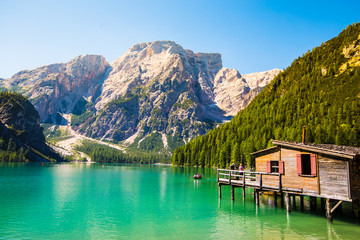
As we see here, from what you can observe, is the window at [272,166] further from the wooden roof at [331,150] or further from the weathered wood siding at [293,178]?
the wooden roof at [331,150]

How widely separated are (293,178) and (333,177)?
531 cm

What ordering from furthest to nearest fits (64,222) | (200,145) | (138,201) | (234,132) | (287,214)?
(200,145) → (234,132) → (138,201) → (287,214) → (64,222)

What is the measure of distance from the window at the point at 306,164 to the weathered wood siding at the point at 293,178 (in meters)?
0.65

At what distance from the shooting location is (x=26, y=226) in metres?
28.6

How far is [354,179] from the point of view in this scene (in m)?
28.9

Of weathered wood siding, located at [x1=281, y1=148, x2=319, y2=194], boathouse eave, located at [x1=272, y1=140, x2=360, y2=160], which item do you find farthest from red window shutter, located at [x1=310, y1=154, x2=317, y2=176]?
boathouse eave, located at [x1=272, y1=140, x2=360, y2=160]

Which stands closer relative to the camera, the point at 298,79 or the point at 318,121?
the point at 318,121

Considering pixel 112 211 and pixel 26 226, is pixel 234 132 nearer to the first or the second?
pixel 112 211

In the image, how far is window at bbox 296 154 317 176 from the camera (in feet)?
103

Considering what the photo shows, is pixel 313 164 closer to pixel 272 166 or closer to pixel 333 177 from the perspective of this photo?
pixel 333 177

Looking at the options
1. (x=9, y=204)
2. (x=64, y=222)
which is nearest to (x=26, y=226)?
(x=64, y=222)

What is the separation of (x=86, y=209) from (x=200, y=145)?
152598 mm

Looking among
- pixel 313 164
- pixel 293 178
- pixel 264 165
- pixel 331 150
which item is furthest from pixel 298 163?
pixel 264 165

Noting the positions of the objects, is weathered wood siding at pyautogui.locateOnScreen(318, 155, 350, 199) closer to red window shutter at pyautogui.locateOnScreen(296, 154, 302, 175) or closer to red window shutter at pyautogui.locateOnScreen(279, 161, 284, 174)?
red window shutter at pyautogui.locateOnScreen(296, 154, 302, 175)
